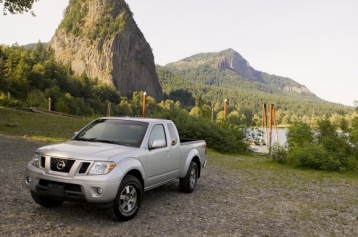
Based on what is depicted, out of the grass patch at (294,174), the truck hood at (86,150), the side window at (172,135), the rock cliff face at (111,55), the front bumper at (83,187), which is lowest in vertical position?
the grass patch at (294,174)

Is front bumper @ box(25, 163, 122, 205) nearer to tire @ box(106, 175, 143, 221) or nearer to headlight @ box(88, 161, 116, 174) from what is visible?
headlight @ box(88, 161, 116, 174)

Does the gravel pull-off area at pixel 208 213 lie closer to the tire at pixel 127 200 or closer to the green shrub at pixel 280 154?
the tire at pixel 127 200

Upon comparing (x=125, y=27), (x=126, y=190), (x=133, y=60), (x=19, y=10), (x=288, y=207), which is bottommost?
(x=288, y=207)

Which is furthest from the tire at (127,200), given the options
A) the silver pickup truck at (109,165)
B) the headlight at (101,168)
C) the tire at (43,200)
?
the tire at (43,200)

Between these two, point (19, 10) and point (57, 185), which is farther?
point (19, 10)

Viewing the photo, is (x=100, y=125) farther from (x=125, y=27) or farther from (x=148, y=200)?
(x=125, y=27)

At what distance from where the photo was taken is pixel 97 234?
5.38 metres

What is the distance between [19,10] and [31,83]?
2550 inches

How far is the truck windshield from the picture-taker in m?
6.79

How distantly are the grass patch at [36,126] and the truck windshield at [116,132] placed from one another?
39.5 ft

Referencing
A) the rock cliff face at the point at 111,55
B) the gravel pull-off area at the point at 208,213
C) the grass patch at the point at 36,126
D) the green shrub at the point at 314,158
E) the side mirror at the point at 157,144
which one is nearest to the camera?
the gravel pull-off area at the point at 208,213

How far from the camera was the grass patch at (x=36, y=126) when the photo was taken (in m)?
19.6

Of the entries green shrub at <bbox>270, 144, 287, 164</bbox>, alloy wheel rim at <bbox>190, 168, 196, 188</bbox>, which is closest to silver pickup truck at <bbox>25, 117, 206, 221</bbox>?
alloy wheel rim at <bbox>190, 168, 196, 188</bbox>

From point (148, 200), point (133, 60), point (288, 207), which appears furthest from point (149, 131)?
point (133, 60)
